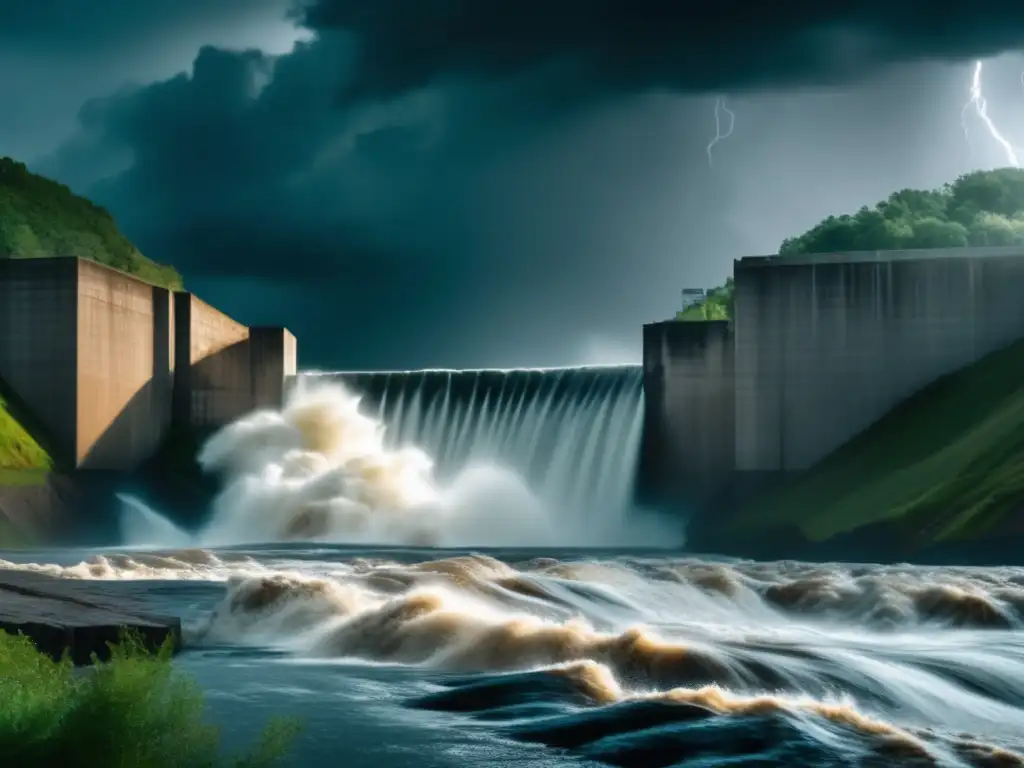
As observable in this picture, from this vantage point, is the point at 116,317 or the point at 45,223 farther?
the point at 45,223

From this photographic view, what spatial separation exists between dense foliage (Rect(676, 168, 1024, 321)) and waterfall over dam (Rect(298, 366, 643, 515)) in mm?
37173

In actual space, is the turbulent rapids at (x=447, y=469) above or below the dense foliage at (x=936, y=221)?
below

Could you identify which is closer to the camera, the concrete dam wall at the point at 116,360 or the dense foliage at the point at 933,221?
the concrete dam wall at the point at 116,360

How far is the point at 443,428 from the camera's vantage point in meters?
52.7

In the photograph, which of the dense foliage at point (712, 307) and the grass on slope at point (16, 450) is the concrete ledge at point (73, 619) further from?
the dense foliage at point (712, 307)

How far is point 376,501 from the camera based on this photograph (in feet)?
161

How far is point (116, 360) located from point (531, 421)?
15596mm

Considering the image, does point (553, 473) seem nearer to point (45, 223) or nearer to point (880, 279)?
point (880, 279)

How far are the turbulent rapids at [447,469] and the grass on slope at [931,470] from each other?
19.2 ft

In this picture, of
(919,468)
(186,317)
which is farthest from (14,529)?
(919,468)

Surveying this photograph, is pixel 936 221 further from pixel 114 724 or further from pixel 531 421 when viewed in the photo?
pixel 114 724

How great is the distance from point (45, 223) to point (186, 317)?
31.2 meters

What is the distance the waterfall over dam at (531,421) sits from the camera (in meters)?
50.1

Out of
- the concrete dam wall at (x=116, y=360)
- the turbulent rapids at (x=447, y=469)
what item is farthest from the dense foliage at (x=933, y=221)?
the concrete dam wall at (x=116, y=360)
